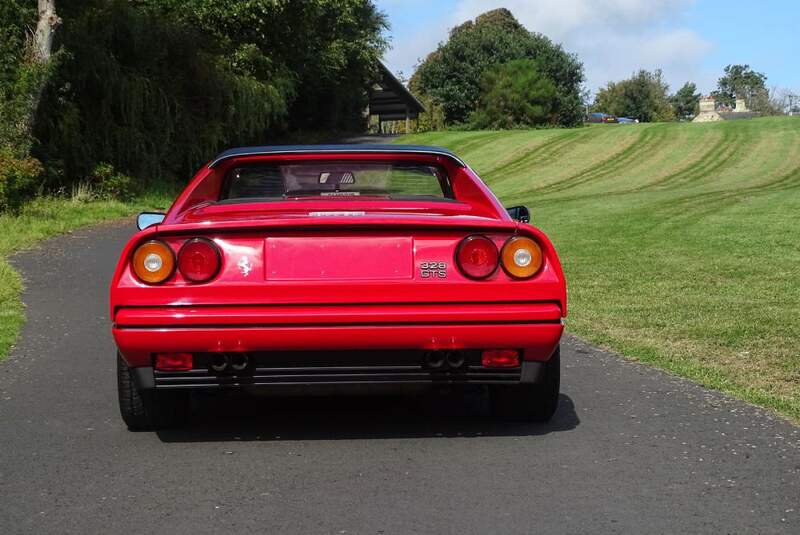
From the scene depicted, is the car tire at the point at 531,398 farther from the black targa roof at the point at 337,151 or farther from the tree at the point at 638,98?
the tree at the point at 638,98

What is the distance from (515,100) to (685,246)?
55.0 metres

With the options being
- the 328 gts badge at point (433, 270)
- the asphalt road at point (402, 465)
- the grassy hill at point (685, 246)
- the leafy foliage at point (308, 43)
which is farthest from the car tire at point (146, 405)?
the leafy foliage at point (308, 43)

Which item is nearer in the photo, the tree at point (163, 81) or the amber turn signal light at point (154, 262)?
the amber turn signal light at point (154, 262)

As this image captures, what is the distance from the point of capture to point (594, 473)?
4.54 metres

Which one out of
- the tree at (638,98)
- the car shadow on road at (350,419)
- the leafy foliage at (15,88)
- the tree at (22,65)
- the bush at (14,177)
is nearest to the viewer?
the car shadow on road at (350,419)

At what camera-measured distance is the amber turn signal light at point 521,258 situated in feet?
15.8

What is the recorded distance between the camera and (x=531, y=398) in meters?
5.36

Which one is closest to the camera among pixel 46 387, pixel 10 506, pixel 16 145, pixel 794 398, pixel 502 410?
pixel 10 506

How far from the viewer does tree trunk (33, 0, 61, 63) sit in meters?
23.0

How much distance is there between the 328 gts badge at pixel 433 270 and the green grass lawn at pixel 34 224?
4.02m

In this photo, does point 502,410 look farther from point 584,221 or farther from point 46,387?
point 584,221

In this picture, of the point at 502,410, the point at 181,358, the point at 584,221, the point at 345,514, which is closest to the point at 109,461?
the point at 181,358

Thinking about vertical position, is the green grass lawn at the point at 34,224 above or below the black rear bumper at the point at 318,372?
below

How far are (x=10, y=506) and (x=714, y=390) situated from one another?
385cm
